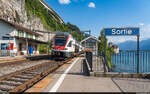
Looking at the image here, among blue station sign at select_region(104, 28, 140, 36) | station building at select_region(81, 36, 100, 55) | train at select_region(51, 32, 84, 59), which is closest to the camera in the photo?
blue station sign at select_region(104, 28, 140, 36)

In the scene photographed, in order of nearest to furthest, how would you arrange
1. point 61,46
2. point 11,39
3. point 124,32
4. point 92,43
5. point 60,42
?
point 124,32 → point 61,46 → point 60,42 → point 11,39 → point 92,43

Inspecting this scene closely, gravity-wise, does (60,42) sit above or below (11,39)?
below

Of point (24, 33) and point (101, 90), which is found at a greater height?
point (24, 33)

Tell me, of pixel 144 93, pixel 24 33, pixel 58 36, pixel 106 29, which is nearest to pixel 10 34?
pixel 24 33

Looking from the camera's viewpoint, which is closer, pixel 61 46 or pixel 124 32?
pixel 124 32

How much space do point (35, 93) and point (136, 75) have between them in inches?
182

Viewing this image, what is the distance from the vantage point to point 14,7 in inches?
1389

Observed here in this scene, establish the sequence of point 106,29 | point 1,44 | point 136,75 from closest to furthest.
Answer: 1. point 136,75
2. point 106,29
3. point 1,44

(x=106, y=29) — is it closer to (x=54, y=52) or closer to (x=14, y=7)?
(x=54, y=52)

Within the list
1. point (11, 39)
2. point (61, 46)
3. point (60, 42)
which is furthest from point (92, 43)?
point (11, 39)

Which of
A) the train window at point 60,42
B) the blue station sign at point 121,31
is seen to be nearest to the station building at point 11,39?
the train window at point 60,42

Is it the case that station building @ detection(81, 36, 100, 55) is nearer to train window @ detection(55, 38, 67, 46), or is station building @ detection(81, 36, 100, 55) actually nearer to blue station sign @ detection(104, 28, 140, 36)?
train window @ detection(55, 38, 67, 46)

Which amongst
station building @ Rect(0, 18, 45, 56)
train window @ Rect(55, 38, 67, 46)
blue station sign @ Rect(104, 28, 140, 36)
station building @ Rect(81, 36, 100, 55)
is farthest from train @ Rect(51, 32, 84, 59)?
station building @ Rect(81, 36, 100, 55)

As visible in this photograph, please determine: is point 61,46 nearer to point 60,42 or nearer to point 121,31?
point 60,42
